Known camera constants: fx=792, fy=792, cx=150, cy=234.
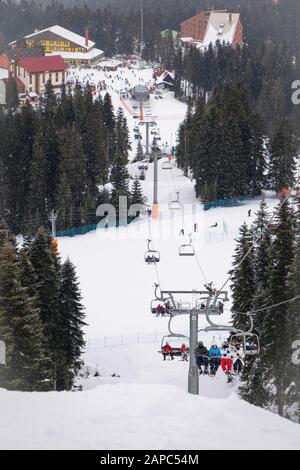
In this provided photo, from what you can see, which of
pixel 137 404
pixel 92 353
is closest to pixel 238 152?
pixel 92 353

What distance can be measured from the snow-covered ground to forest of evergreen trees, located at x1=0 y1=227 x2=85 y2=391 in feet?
4.08

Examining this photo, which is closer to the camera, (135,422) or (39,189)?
(135,422)

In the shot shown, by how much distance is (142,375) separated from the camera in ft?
72.7

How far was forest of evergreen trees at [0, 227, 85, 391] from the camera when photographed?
727 inches

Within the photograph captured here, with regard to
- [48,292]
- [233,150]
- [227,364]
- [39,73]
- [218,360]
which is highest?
[39,73]

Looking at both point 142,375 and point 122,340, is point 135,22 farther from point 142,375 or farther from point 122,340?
point 142,375

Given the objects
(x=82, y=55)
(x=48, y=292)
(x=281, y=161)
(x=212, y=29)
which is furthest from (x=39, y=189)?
(x=212, y=29)

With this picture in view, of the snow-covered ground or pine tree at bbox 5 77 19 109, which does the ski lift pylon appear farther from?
pine tree at bbox 5 77 19 109

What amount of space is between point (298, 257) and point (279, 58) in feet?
255

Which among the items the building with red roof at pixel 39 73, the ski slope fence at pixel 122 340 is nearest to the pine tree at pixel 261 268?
the ski slope fence at pixel 122 340

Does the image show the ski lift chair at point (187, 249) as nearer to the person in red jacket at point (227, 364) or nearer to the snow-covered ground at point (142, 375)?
the snow-covered ground at point (142, 375)

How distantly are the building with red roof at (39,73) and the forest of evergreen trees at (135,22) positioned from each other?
20.2 meters

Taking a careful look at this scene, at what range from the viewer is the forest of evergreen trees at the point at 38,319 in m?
18.5

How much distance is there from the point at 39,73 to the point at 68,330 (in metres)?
Answer: 84.5
